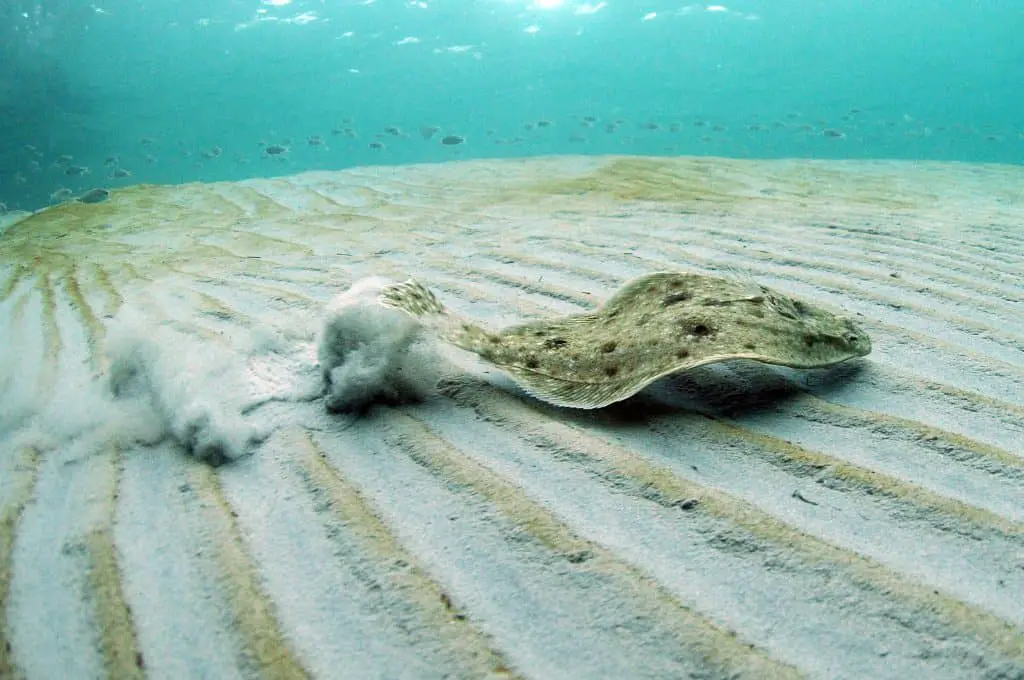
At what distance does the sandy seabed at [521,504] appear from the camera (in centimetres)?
143

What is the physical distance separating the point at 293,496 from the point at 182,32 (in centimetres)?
5008

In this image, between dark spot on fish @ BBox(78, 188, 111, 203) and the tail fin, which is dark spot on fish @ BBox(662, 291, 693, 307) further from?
dark spot on fish @ BBox(78, 188, 111, 203)

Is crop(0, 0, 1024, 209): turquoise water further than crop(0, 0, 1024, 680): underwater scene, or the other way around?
crop(0, 0, 1024, 209): turquoise water

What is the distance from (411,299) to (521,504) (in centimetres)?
110

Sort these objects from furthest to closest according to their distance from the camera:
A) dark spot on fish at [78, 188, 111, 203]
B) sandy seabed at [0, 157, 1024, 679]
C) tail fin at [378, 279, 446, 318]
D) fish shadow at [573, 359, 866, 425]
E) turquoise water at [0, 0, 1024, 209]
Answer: turquoise water at [0, 0, 1024, 209] → dark spot on fish at [78, 188, 111, 203] → tail fin at [378, 279, 446, 318] → fish shadow at [573, 359, 866, 425] → sandy seabed at [0, 157, 1024, 679]

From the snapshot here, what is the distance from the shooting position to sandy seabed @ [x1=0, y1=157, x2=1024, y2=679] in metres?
1.43

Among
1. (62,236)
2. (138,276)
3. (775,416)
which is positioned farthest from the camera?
(62,236)

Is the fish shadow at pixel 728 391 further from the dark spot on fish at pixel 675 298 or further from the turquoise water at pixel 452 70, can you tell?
the turquoise water at pixel 452 70

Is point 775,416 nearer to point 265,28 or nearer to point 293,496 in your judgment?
point 293,496

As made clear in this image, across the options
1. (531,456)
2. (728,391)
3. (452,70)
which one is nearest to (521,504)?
(531,456)

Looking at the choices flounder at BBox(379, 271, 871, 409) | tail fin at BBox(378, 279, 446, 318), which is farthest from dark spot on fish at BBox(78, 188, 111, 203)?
flounder at BBox(379, 271, 871, 409)

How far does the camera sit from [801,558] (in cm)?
158

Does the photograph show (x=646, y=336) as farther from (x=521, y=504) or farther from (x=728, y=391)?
(x=521, y=504)

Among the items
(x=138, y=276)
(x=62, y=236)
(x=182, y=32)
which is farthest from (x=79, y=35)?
(x=138, y=276)
